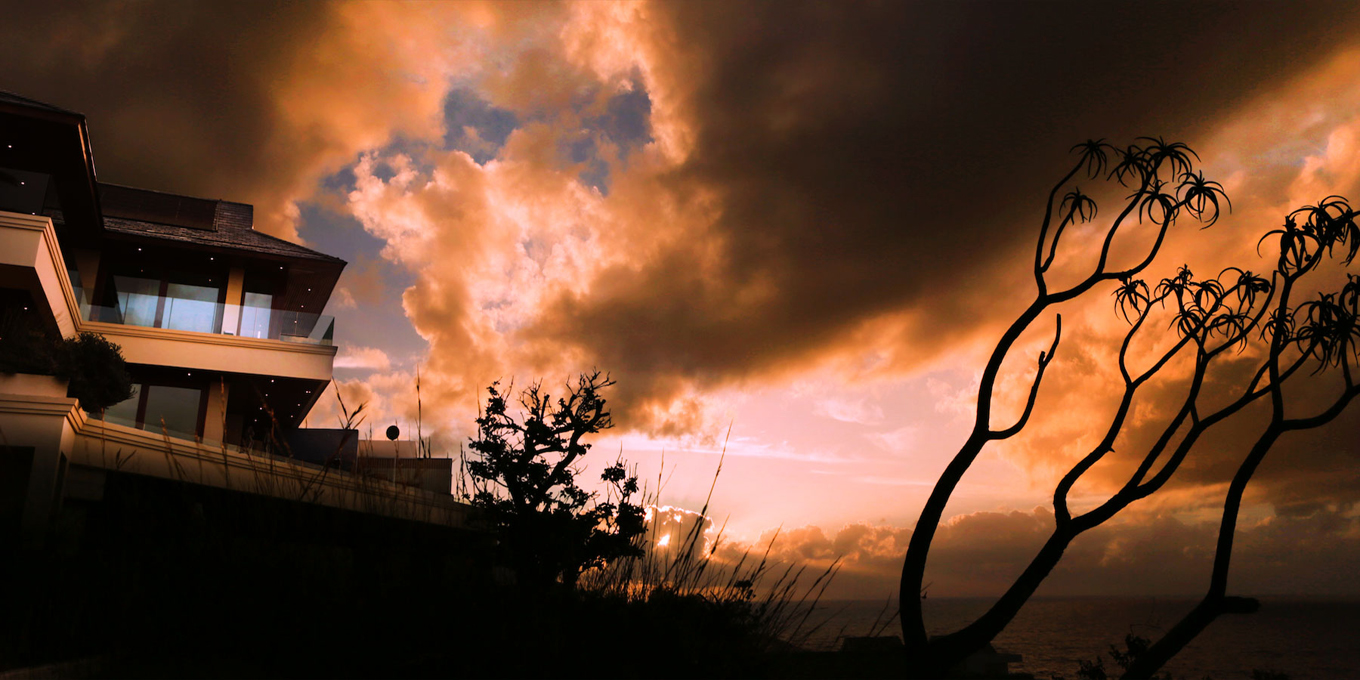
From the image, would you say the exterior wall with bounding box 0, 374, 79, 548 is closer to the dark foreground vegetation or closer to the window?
the window

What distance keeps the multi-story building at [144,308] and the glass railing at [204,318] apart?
3cm

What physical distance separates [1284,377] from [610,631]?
7132 millimetres

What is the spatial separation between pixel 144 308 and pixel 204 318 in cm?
130

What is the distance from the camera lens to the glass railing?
17.9 meters

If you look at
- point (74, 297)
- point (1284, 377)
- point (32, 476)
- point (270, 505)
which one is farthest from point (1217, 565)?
point (74, 297)

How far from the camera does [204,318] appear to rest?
1873cm

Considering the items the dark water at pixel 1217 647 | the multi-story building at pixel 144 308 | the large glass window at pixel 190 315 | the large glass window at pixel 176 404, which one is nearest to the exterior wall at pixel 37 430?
the multi-story building at pixel 144 308

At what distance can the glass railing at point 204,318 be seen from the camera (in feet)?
58.9

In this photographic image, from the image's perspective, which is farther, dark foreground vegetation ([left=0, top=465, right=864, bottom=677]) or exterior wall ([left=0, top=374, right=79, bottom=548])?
exterior wall ([left=0, top=374, right=79, bottom=548])

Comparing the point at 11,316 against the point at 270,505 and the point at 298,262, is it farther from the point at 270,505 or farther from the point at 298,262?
the point at 270,505

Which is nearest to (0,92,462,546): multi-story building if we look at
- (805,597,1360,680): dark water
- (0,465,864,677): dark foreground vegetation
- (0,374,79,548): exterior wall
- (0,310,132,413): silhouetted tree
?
(0,374,79,548): exterior wall

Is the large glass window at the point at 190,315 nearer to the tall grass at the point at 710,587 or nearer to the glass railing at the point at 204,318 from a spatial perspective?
the glass railing at the point at 204,318

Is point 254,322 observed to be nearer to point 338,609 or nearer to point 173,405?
point 173,405

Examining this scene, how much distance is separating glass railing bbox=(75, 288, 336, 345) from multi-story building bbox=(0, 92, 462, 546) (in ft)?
0.11
